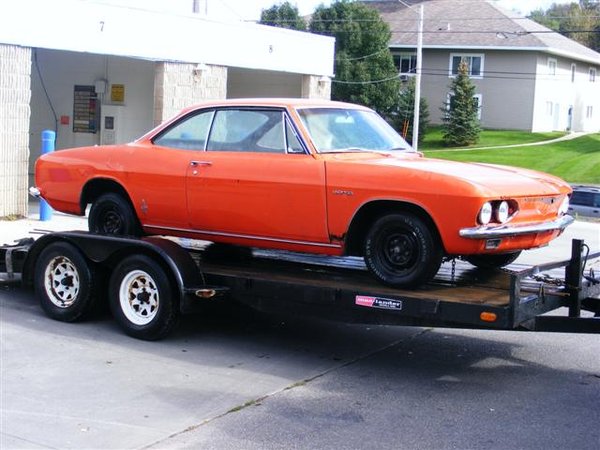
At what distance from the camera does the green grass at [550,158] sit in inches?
1543

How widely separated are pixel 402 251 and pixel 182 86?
13254 millimetres

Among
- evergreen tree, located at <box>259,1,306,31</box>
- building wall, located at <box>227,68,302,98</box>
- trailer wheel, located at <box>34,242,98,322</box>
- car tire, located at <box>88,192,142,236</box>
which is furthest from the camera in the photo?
evergreen tree, located at <box>259,1,306,31</box>

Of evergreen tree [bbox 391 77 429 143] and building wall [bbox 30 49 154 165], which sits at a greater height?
evergreen tree [bbox 391 77 429 143]

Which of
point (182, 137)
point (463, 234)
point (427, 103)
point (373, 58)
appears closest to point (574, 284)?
point (463, 234)

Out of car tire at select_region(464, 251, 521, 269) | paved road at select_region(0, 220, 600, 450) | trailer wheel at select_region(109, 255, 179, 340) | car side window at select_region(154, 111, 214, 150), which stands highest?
car side window at select_region(154, 111, 214, 150)

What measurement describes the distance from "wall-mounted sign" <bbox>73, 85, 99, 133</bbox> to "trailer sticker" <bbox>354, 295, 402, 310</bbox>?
16364mm

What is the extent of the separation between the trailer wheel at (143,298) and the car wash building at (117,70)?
8.39 meters

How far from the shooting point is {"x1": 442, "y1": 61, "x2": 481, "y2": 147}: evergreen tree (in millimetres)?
43875

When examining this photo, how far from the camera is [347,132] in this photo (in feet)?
25.6

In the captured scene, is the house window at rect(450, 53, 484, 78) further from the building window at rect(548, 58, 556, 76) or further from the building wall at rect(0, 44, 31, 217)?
the building wall at rect(0, 44, 31, 217)

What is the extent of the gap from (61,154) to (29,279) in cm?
131

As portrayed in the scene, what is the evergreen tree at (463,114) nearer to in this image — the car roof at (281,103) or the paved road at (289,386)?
the paved road at (289,386)

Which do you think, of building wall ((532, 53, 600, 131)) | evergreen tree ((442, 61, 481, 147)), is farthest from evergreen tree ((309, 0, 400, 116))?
building wall ((532, 53, 600, 131))

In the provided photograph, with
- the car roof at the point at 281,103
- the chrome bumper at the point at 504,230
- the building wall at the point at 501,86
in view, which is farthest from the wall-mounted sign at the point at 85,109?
the building wall at the point at 501,86
